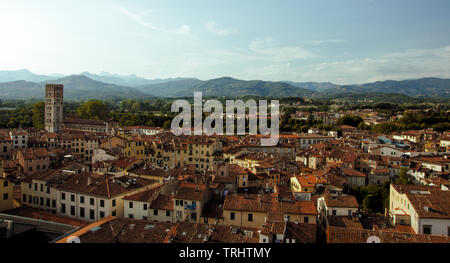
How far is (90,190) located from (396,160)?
33.0 metres

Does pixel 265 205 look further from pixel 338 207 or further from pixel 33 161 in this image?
pixel 33 161

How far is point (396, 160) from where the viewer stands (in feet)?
126

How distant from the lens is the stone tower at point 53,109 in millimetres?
71250

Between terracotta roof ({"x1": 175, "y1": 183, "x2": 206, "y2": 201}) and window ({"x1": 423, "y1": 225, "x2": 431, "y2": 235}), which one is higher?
terracotta roof ({"x1": 175, "y1": 183, "x2": 206, "y2": 201})

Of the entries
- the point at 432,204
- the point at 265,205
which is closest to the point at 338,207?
the point at 432,204

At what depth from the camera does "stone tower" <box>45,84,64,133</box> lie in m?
71.2

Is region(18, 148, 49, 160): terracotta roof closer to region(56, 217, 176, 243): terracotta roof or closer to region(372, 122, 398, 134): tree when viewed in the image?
region(56, 217, 176, 243): terracotta roof

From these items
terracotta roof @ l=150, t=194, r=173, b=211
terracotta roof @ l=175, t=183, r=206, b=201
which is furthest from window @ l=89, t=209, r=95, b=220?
terracotta roof @ l=175, t=183, r=206, b=201
